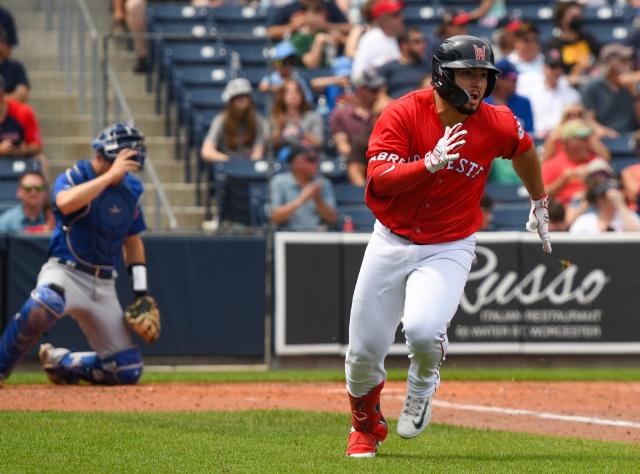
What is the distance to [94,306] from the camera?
10500 millimetres

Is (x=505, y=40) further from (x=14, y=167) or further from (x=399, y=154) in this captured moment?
(x=399, y=154)

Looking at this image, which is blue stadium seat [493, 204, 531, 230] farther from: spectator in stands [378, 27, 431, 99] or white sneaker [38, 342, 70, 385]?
white sneaker [38, 342, 70, 385]

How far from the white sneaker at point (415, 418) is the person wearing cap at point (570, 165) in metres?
7.00

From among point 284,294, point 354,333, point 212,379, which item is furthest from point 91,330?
point 354,333

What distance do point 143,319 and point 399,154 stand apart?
14.3 feet

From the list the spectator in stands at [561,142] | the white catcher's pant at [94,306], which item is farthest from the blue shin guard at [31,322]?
the spectator in stands at [561,142]

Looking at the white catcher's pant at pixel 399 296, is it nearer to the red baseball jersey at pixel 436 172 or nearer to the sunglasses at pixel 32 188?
the red baseball jersey at pixel 436 172

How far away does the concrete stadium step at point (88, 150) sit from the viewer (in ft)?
47.0

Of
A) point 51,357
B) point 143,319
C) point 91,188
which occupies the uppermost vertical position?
point 91,188

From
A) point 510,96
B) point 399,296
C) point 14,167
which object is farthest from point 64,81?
point 399,296

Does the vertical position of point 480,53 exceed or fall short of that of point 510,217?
it exceeds it

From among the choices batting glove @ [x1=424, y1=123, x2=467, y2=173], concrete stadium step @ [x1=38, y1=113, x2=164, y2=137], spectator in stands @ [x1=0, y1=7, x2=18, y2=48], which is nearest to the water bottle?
concrete stadium step @ [x1=38, y1=113, x2=164, y2=137]

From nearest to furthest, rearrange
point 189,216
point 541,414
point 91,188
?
1. point 541,414
2. point 91,188
3. point 189,216

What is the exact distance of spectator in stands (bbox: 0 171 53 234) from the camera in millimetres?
12367
